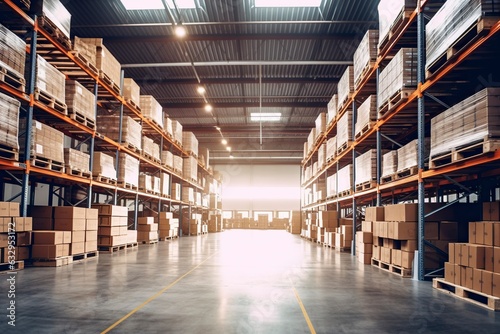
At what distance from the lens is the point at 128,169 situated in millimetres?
12227

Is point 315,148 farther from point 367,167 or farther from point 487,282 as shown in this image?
point 487,282

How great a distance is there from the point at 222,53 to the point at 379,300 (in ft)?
33.9

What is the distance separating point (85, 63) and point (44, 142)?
2.50 meters

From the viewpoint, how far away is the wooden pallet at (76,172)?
347 inches

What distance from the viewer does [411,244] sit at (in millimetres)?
6879

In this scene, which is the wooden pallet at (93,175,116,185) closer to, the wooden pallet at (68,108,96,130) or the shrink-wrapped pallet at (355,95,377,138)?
the wooden pallet at (68,108,96,130)

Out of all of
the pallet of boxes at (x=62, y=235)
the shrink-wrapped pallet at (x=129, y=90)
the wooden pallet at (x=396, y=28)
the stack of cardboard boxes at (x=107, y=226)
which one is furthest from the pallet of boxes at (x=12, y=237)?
the wooden pallet at (x=396, y=28)

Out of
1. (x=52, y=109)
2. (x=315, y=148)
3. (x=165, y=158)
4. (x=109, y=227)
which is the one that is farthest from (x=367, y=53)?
(x=165, y=158)

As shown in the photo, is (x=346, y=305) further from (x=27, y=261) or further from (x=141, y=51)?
(x=141, y=51)

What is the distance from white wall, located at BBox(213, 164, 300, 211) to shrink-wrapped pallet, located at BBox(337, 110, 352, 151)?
2315cm

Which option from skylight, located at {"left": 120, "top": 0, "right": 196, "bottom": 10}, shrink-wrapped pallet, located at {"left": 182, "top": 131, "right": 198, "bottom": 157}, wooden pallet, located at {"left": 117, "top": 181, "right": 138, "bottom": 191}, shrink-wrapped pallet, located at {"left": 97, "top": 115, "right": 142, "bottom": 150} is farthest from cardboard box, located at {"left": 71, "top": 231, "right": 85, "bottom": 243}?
shrink-wrapped pallet, located at {"left": 182, "top": 131, "right": 198, "bottom": 157}

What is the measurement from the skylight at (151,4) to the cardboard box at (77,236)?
19.4 ft

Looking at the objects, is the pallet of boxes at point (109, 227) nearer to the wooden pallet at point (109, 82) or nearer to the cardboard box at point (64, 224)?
the cardboard box at point (64, 224)

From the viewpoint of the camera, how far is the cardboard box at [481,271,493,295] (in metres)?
4.70
